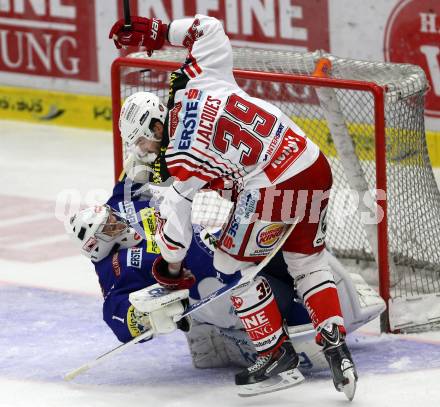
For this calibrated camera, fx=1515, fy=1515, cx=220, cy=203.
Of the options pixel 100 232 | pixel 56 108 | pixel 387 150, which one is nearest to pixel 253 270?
pixel 100 232

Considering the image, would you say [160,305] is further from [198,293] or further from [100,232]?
[100,232]

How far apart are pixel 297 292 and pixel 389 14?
12.3ft

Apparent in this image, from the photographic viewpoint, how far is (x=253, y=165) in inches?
212

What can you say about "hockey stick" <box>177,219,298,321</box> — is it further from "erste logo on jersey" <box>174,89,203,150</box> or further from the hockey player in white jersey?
"erste logo on jersey" <box>174,89,203,150</box>

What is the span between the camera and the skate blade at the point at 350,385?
5371 millimetres

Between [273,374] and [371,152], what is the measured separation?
1911 mm

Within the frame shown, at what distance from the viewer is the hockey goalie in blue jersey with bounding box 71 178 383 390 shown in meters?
5.77

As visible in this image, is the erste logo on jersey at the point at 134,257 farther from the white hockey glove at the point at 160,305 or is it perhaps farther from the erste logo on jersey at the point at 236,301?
the erste logo on jersey at the point at 236,301

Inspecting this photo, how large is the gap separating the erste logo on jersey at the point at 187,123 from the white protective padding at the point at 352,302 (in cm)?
89

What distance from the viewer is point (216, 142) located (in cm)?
532

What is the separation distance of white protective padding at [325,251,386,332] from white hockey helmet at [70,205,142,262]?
0.80 m

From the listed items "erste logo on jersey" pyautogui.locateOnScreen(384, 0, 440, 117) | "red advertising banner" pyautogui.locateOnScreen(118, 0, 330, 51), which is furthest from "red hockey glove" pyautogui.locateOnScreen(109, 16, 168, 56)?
"red advertising banner" pyautogui.locateOnScreen(118, 0, 330, 51)

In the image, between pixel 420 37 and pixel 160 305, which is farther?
pixel 420 37

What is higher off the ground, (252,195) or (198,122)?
(198,122)
